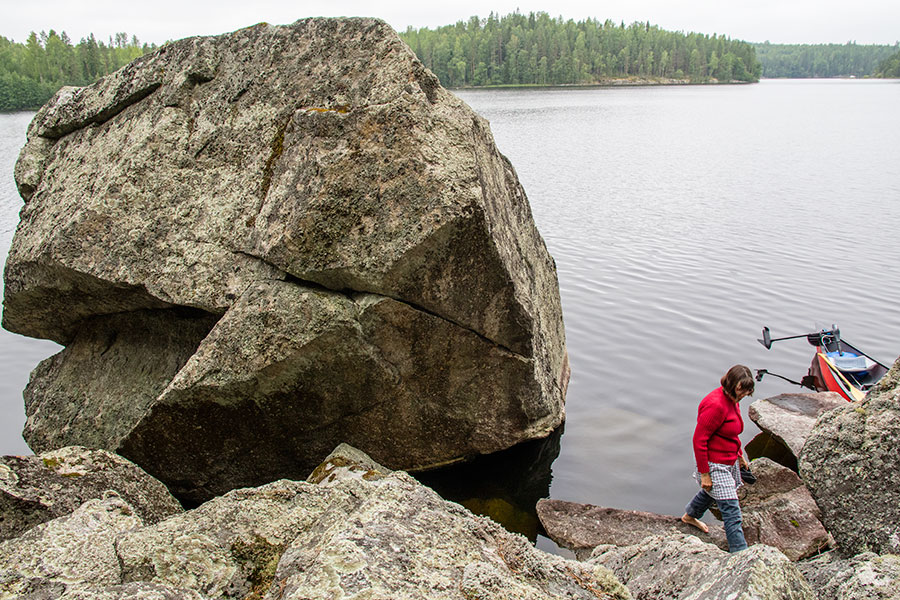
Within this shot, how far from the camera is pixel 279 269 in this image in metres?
7.54

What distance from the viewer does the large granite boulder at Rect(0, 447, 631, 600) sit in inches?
130

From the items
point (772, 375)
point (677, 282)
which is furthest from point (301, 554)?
point (677, 282)

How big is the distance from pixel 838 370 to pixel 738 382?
601 cm

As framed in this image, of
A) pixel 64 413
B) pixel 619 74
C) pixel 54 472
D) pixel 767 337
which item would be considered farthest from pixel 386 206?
pixel 619 74

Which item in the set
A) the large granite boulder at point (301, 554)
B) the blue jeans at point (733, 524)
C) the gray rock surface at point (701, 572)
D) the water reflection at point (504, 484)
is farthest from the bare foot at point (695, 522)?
the large granite boulder at point (301, 554)

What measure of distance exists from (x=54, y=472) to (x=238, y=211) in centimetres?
336

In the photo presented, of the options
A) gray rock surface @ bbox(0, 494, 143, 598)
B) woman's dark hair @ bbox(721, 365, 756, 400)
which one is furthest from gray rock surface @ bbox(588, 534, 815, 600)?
gray rock surface @ bbox(0, 494, 143, 598)

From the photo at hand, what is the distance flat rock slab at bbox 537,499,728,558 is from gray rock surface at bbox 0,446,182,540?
13.8ft

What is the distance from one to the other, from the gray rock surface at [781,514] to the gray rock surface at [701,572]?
96.2 inches

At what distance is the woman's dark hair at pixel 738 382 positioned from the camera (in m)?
6.98

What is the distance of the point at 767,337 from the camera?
45.0 ft

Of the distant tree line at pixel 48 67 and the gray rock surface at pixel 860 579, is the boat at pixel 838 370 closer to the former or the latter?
the gray rock surface at pixel 860 579

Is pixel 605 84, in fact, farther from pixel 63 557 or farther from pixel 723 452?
pixel 63 557

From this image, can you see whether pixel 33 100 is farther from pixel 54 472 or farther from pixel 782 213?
pixel 54 472
